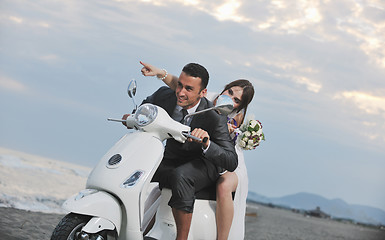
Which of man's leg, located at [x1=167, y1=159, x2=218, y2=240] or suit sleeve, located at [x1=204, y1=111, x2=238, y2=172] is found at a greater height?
suit sleeve, located at [x1=204, y1=111, x2=238, y2=172]

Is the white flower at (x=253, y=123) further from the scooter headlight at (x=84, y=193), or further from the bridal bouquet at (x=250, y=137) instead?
the scooter headlight at (x=84, y=193)

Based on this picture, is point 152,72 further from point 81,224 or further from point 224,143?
point 81,224

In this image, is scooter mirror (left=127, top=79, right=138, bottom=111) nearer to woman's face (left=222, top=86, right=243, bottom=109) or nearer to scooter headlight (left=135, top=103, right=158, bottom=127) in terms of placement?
scooter headlight (left=135, top=103, right=158, bottom=127)

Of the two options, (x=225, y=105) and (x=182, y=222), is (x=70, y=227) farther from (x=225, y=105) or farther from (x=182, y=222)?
(x=225, y=105)

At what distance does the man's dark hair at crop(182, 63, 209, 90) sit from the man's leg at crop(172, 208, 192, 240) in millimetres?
845

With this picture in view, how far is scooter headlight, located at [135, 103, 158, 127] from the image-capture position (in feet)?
11.1

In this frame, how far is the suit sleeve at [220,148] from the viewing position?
136 inches

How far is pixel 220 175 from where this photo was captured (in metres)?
3.95

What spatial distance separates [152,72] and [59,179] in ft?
27.1

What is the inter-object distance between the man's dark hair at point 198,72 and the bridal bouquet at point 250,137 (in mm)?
1200

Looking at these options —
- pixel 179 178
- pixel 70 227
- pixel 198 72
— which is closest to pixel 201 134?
pixel 179 178

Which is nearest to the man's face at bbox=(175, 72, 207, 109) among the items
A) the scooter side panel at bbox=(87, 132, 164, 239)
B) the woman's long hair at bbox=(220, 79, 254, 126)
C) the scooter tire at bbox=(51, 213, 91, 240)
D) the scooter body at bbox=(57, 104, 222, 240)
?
the scooter body at bbox=(57, 104, 222, 240)

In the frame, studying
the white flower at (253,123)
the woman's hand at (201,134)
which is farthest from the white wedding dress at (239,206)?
the woman's hand at (201,134)

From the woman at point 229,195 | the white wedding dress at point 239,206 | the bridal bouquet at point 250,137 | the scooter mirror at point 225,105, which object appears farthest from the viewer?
the bridal bouquet at point 250,137
